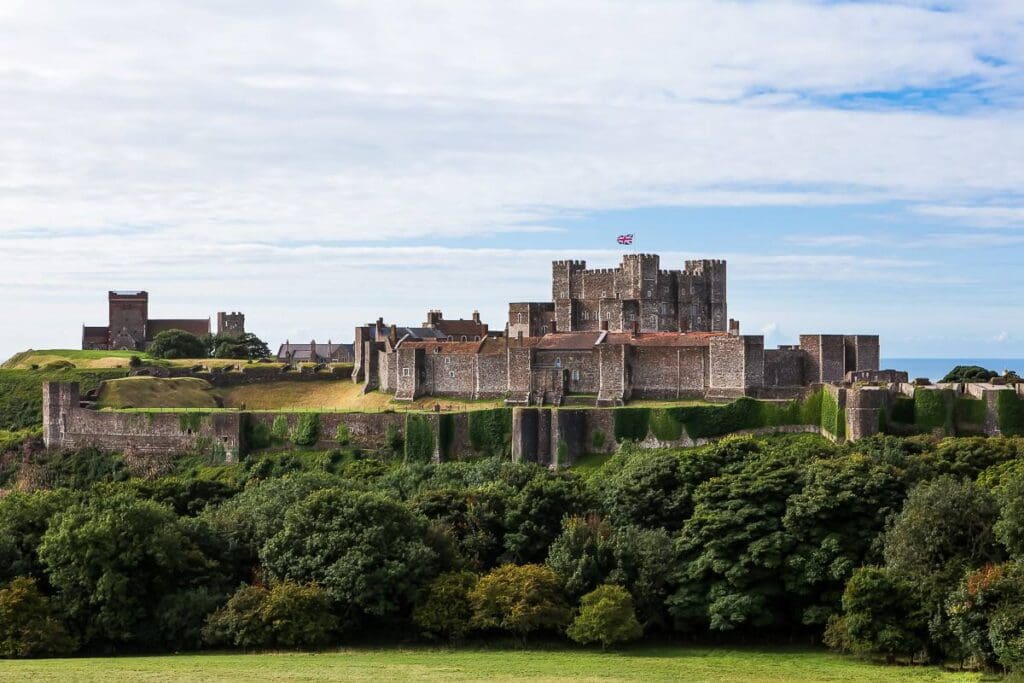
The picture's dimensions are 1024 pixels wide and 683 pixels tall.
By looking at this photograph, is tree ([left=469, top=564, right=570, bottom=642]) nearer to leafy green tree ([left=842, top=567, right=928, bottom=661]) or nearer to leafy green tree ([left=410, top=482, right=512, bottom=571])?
leafy green tree ([left=410, top=482, right=512, bottom=571])

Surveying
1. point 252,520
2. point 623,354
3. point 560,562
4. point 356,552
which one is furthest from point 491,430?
point 356,552

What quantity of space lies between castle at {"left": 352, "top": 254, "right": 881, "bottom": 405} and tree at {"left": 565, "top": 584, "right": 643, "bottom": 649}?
2303cm

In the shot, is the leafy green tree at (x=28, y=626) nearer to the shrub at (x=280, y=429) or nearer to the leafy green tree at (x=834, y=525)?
the leafy green tree at (x=834, y=525)

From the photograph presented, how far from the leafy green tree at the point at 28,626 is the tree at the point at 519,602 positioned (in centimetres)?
1095

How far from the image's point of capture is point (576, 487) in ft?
156

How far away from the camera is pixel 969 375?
3078 inches

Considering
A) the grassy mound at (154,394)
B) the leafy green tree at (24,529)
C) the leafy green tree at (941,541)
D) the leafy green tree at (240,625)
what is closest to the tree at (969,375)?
the leafy green tree at (941,541)

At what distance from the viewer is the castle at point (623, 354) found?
6347 cm

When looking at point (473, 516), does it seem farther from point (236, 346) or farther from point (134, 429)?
point (236, 346)

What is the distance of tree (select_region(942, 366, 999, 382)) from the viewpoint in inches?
2899

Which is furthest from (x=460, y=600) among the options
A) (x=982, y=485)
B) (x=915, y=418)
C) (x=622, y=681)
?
(x=915, y=418)

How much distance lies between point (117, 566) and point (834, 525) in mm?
20409

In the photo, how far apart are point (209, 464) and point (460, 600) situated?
2568cm

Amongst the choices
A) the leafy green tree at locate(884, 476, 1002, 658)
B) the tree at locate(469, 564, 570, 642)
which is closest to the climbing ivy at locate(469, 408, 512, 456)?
the tree at locate(469, 564, 570, 642)
